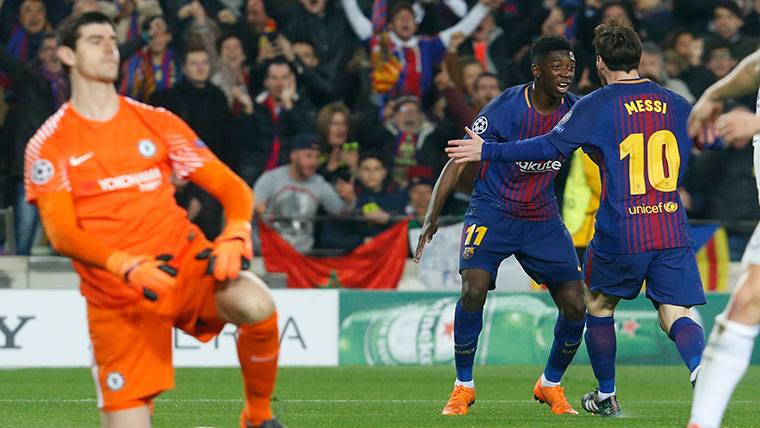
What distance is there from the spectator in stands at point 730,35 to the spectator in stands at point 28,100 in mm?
6745

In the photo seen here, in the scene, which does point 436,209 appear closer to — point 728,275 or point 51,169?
point 51,169

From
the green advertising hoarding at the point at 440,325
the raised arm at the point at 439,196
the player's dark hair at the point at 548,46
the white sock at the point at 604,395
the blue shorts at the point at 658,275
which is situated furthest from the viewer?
the green advertising hoarding at the point at 440,325

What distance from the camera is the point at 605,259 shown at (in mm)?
8438

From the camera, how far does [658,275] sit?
327 inches

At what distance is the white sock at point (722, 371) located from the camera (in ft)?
19.2

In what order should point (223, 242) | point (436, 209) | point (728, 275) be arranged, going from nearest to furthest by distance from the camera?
point (223, 242), point (436, 209), point (728, 275)

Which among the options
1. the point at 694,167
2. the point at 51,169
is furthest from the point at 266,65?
the point at 51,169

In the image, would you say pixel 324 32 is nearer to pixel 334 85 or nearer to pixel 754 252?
pixel 334 85

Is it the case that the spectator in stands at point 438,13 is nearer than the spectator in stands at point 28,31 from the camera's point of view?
No

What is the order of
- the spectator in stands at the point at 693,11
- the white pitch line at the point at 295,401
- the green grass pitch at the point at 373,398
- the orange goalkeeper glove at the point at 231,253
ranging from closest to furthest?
the orange goalkeeper glove at the point at 231,253 < the green grass pitch at the point at 373,398 < the white pitch line at the point at 295,401 < the spectator in stands at the point at 693,11

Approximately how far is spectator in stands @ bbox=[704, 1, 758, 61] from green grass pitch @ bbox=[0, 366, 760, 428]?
3.78m

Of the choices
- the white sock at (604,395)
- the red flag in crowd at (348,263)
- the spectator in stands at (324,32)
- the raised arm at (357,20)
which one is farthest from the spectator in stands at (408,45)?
the white sock at (604,395)

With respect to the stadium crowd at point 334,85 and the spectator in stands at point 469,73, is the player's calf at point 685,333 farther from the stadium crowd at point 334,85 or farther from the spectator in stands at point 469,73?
the spectator in stands at point 469,73

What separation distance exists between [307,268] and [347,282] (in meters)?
0.40
